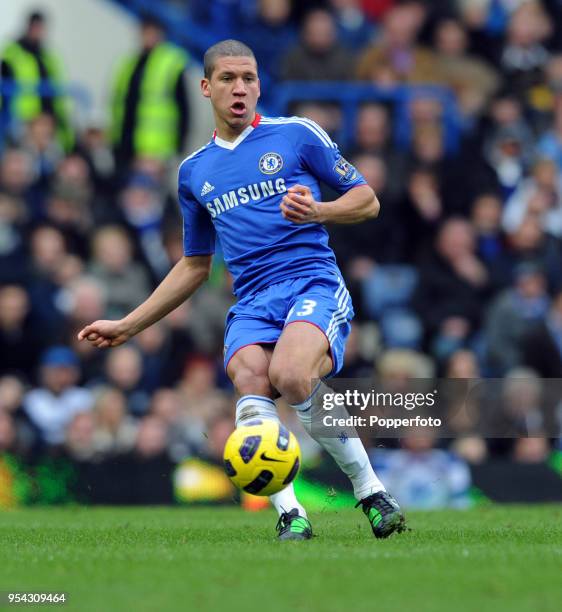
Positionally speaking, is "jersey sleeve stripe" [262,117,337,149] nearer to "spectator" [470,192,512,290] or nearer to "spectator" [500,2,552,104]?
"spectator" [470,192,512,290]

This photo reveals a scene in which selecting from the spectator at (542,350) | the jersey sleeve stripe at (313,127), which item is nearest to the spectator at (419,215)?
the spectator at (542,350)

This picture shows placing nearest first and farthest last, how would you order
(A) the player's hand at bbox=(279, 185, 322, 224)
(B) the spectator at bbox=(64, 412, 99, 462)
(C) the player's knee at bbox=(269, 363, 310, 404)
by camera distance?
(A) the player's hand at bbox=(279, 185, 322, 224) < (C) the player's knee at bbox=(269, 363, 310, 404) < (B) the spectator at bbox=(64, 412, 99, 462)

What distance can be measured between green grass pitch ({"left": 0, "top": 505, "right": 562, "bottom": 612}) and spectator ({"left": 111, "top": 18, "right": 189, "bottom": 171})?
7.76 meters

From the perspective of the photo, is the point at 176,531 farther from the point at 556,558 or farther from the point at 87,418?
the point at 87,418

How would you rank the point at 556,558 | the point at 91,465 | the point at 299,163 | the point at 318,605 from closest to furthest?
the point at 318,605, the point at 556,558, the point at 299,163, the point at 91,465

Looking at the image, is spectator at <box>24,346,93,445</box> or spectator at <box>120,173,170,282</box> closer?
spectator at <box>24,346,93,445</box>

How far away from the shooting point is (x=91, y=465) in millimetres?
12453

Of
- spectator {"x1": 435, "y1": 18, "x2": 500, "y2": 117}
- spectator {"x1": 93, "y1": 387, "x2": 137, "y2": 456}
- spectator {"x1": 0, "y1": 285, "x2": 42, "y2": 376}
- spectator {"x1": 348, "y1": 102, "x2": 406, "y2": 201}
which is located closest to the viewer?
spectator {"x1": 93, "y1": 387, "x2": 137, "y2": 456}

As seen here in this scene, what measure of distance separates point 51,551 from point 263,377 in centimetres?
127

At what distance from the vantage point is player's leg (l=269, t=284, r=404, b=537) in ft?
23.7

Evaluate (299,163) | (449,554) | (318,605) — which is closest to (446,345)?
(299,163)

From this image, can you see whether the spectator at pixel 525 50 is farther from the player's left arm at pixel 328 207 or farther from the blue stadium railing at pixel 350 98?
the player's left arm at pixel 328 207

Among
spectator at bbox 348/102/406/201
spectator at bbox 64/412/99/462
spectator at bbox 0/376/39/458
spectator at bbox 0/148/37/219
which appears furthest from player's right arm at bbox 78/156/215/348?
spectator at bbox 348/102/406/201

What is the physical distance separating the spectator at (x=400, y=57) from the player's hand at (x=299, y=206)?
9649mm
